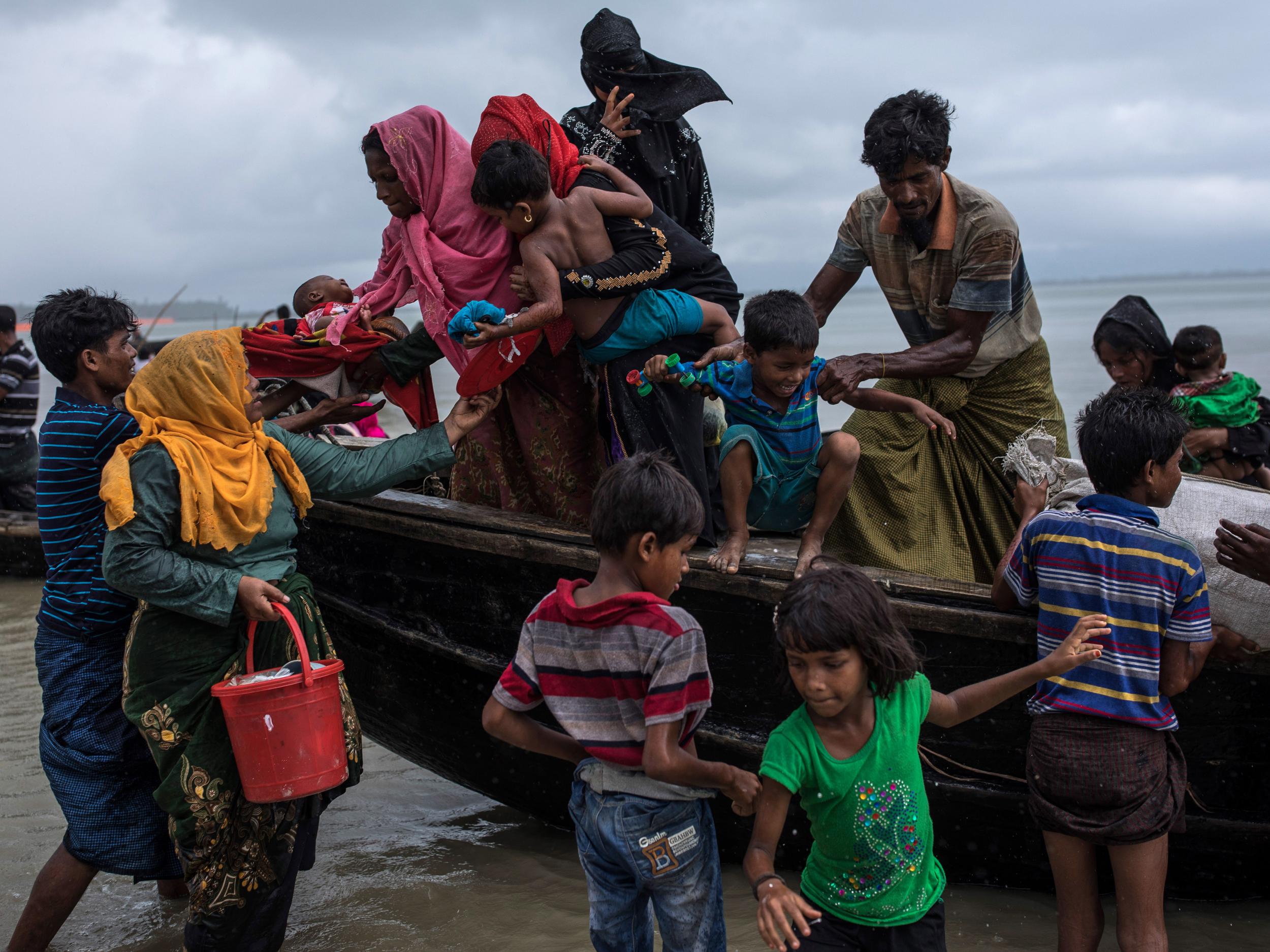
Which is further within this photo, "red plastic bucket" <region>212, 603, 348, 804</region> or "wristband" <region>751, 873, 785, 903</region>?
"red plastic bucket" <region>212, 603, 348, 804</region>

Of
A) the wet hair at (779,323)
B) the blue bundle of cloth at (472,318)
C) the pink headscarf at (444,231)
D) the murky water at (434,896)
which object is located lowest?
the murky water at (434,896)

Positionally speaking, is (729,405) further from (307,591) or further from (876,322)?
(876,322)

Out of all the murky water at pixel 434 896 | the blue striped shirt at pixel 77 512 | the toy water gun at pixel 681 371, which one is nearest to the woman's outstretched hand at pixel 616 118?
the toy water gun at pixel 681 371

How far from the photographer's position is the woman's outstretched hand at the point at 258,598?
2697 millimetres

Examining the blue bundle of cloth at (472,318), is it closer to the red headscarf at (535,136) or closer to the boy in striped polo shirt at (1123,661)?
the red headscarf at (535,136)

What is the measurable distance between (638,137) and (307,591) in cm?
201

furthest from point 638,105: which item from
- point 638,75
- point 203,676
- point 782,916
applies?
point 782,916

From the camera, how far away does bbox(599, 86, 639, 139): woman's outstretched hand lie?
3.85 m

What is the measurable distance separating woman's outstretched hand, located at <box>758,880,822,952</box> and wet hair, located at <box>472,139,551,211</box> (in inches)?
83.5

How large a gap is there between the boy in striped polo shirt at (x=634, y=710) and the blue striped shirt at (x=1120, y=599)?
0.84m

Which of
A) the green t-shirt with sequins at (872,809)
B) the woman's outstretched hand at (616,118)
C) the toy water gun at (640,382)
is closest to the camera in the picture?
the green t-shirt with sequins at (872,809)

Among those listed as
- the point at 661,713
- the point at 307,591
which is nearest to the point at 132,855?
the point at 307,591

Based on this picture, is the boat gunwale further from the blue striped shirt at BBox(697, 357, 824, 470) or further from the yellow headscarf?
the yellow headscarf

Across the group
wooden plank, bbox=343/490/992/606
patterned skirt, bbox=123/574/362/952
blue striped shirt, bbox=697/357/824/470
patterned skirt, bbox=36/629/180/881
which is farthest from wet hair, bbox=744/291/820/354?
patterned skirt, bbox=36/629/180/881
